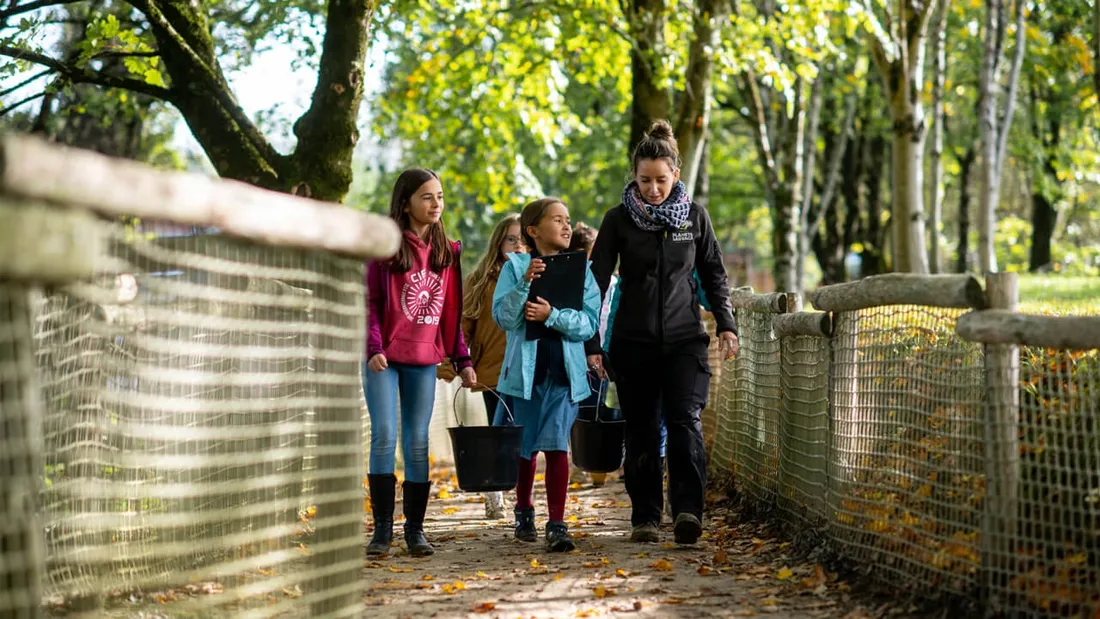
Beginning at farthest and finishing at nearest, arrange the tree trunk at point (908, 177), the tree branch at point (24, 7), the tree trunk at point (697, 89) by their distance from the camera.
→ the tree trunk at point (908, 177) < the tree trunk at point (697, 89) < the tree branch at point (24, 7)

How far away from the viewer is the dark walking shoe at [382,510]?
7211mm

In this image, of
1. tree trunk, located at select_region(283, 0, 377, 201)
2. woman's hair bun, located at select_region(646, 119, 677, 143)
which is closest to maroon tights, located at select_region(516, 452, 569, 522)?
woman's hair bun, located at select_region(646, 119, 677, 143)

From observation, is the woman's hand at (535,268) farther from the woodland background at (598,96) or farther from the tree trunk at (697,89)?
the tree trunk at (697,89)

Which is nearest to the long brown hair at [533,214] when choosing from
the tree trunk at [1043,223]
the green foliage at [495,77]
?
the green foliage at [495,77]

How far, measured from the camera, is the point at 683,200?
23.9ft

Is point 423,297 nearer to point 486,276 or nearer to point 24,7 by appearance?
point 486,276

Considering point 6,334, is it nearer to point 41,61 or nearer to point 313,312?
point 313,312

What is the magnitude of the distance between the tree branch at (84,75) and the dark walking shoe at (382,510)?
4482 millimetres

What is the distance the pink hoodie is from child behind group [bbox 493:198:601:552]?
390 mm

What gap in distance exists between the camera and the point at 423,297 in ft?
23.7

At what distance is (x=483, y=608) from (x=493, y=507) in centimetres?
334

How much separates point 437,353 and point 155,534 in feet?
7.08

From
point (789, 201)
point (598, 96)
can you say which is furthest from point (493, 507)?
point (598, 96)

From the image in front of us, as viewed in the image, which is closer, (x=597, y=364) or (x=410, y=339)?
(x=410, y=339)
